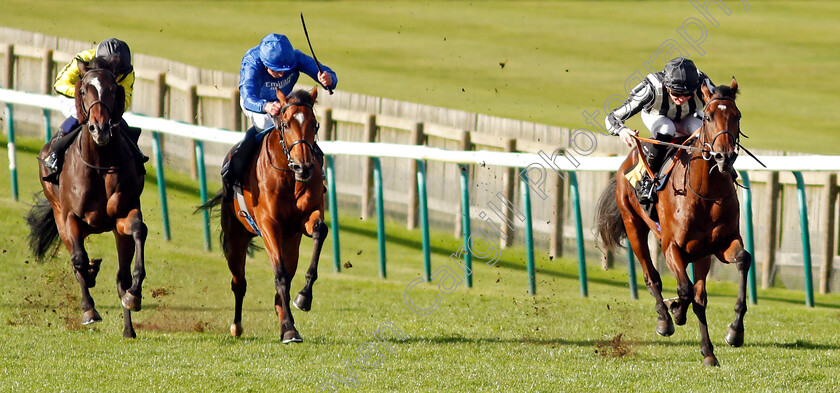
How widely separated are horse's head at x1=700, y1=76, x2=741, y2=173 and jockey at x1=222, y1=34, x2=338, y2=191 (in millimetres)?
2594

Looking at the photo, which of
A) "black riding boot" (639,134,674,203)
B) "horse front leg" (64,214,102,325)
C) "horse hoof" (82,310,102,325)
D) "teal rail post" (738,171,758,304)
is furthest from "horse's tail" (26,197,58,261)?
"teal rail post" (738,171,758,304)

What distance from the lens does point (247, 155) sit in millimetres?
8414

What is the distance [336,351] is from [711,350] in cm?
240

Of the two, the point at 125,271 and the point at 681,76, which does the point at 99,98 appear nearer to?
the point at 125,271

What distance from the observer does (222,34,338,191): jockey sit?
27.0ft

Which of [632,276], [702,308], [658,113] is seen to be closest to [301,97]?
[658,113]

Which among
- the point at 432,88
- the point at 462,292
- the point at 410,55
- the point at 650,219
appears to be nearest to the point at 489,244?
the point at 462,292

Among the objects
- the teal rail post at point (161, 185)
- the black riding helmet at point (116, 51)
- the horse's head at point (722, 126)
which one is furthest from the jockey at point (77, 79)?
the horse's head at point (722, 126)

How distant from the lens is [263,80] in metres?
8.41

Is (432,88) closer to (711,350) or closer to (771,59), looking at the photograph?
(771,59)

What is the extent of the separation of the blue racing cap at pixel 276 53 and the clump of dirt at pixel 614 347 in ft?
9.53

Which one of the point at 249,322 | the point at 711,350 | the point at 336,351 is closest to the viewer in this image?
the point at 711,350

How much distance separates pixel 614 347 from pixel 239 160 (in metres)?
2.88

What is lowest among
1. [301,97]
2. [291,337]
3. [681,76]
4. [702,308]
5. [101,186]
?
[291,337]
